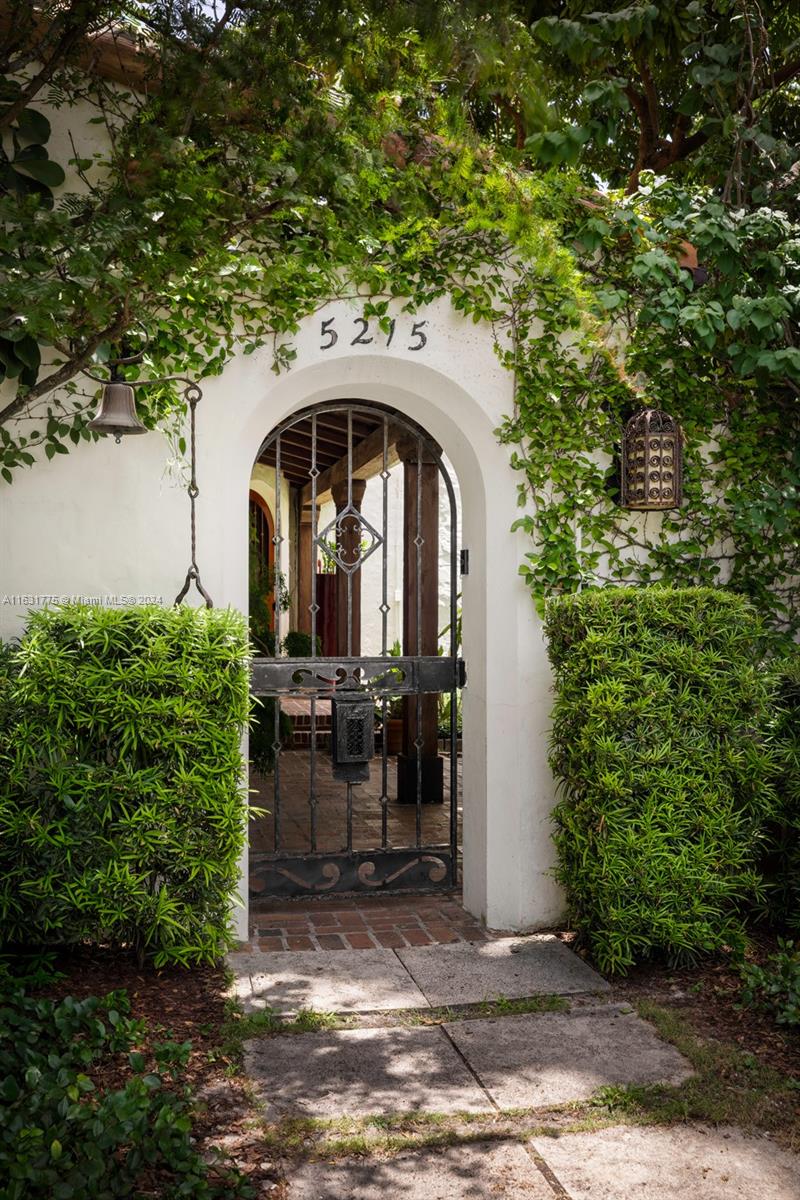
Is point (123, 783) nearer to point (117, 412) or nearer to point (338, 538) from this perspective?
point (117, 412)

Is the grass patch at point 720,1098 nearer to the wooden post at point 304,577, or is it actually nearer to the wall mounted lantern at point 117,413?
the wall mounted lantern at point 117,413

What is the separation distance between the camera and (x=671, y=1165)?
3.24 meters

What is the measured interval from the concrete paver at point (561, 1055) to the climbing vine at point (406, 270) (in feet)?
7.07

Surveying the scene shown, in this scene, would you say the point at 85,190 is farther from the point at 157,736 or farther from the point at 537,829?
the point at 537,829

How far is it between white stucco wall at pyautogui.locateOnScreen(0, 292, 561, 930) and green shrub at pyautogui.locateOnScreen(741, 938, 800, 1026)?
121cm

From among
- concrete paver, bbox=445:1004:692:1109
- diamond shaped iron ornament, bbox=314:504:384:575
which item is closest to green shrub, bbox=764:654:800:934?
concrete paver, bbox=445:1004:692:1109

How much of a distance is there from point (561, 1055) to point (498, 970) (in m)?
→ 0.90

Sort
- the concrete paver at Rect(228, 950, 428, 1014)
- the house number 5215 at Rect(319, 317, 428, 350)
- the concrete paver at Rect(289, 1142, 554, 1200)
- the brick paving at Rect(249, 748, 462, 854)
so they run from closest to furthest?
the concrete paver at Rect(289, 1142, 554, 1200), the concrete paver at Rect(228, 950, 428, 1014), the house number 5215 at Rect(319, 317, 428, 350), the brick paving at Rect(249, 748, 462, 854)

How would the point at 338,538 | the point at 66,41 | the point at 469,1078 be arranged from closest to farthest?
the point at 469,1078 → the point at 66,41 → the point at 338,538

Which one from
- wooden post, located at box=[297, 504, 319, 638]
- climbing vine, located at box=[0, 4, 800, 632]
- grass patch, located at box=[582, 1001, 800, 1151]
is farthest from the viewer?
wooden post, located at box=[297, 504, 319, 638]

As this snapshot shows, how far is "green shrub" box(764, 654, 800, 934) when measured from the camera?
5012 millimetres

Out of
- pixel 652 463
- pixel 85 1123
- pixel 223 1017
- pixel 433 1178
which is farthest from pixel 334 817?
pixel 85 1123

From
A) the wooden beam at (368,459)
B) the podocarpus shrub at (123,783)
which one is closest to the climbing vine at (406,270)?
the podocarpus shrub at (123,783)

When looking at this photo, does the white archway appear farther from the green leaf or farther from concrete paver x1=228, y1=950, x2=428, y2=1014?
the green leaf
